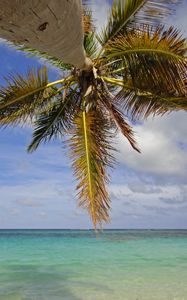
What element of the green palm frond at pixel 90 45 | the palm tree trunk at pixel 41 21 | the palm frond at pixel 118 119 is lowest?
the palm tree trunk at pixel 41 21

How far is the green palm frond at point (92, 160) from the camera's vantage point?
6289 mm

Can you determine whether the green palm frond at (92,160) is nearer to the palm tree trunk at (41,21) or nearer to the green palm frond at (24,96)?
the green palm frond at (24,96)

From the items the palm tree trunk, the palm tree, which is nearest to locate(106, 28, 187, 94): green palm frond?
the palm tree

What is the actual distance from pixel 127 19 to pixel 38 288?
7283 millimetres

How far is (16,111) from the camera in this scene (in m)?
7.78

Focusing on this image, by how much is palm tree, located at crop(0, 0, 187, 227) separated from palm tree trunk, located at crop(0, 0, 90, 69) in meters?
3.39

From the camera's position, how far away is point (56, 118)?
27.0 feet

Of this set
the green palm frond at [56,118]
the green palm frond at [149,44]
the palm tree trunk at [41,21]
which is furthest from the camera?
the green palm frond at [56,118]

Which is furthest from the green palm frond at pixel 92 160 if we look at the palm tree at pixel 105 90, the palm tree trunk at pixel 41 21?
the palm tree trunk at pixel 41 21

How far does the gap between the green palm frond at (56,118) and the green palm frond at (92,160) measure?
609mm

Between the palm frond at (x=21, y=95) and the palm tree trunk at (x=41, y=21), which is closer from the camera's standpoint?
the palm tree trunk at (x=41, y=21)

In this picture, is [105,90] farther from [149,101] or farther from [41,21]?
[41,21]

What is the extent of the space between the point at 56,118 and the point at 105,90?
1479 mm

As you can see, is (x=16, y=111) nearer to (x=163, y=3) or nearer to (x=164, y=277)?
(x=163, y=3)
